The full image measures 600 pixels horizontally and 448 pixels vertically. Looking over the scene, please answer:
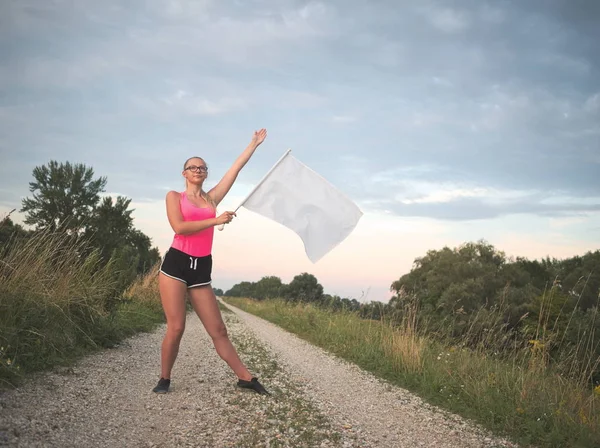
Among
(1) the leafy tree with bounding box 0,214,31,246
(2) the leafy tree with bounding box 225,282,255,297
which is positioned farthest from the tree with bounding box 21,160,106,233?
(2) the leafy tree with bounding box 225,282,255,297

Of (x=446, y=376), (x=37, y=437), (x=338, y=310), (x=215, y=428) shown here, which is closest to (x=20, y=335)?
(x=37, y=437)

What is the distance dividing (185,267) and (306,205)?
5.10 feet

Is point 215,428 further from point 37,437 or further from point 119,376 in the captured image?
point 119,376

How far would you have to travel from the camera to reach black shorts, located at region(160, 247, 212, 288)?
4887 millimetres

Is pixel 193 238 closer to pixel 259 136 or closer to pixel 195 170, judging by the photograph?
pixel 195 170

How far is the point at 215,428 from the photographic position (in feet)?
13.6

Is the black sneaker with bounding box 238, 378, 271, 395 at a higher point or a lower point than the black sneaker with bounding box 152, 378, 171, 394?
higher

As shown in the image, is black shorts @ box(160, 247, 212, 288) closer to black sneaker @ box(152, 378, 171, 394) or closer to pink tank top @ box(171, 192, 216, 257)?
pink tank top @ box(171, 192, 216, 257)

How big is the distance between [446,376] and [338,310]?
7.51 meters

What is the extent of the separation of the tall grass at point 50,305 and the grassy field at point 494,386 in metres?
4.34

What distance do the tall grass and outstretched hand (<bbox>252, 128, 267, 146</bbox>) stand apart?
3312 millimetres

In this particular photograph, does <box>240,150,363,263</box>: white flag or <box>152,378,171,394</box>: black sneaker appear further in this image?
<box>240,150,363,263</box>: white flag

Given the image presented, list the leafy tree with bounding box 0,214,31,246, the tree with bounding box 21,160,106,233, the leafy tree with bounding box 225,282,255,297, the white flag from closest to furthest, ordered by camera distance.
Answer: the white flag → the leafy tree with bounding box 0,214,31,246 → the tree with bounding box 21,160,106,233 → the leafy tree with bounding box 225,282,255,297

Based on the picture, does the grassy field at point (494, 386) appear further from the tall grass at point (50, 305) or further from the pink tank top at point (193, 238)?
the tall grass at point (50, 305)
